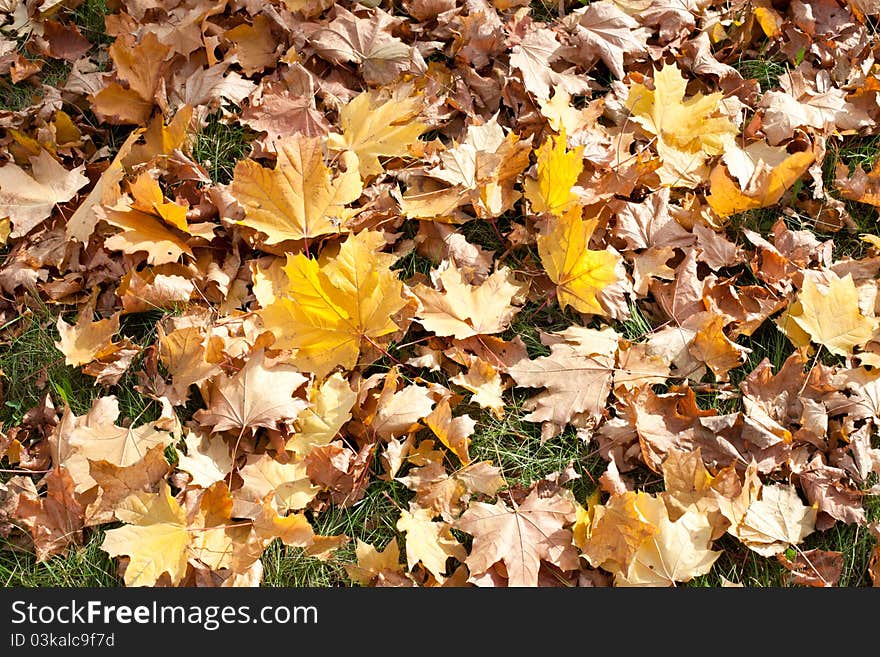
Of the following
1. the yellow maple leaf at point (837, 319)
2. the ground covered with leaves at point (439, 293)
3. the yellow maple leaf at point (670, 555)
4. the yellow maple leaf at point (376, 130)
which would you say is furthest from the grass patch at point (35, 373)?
the yellow maple leaf at point (837, 319)

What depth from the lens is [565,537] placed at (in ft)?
6.03

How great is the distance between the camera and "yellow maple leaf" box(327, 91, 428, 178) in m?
2.30

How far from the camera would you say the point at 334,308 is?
75.1 inches

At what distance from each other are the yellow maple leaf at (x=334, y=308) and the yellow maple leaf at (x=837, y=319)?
1061 mm

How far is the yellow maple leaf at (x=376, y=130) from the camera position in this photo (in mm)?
2297

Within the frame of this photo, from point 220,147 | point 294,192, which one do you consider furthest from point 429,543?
point 220,147

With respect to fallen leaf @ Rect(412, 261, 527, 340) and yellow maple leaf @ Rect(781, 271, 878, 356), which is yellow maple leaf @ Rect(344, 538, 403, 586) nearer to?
fallen leaf @ Rect(412, 261, 527, 340)

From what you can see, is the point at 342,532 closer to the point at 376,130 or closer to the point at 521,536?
the point at 521,536

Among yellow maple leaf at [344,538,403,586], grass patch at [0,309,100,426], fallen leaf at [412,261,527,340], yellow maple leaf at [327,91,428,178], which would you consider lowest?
yellow maple leaf at [344,538,403,586]

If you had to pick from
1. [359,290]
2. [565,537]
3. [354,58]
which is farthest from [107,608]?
[354,58]

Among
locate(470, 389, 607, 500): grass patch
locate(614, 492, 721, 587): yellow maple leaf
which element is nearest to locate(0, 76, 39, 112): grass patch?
locate(470, 389, 607, 500): grass patch

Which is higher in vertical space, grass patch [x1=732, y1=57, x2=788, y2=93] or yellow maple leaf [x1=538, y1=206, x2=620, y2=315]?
grass patch [x1=732, y1=57, x2=788, y2=93]

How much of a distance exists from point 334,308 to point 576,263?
2.05 ft

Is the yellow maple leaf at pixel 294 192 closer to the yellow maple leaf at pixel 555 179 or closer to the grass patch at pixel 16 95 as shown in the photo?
the yellow maple leaf at pixel 555 179
